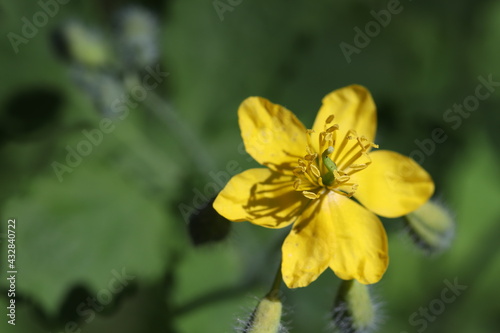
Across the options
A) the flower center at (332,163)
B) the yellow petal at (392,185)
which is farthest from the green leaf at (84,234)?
the yellow petal at (392,185)

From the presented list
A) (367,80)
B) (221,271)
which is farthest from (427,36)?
(221,271)

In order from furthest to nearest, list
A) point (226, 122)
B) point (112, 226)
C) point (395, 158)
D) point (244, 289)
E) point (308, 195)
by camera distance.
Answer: point (226, 122) < point (112, 226) < point (244, 289) < point (395, 158) < point (308, 195)

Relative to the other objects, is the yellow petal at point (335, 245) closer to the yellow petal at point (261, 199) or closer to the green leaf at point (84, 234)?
the yellow petal at point (261, 199)

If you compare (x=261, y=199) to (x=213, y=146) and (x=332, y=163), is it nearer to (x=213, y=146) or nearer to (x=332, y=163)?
(x=332, y=163)

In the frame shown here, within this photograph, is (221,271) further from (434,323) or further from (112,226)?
(434,323)

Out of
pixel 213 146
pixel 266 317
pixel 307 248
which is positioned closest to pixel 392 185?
pixel 307 248

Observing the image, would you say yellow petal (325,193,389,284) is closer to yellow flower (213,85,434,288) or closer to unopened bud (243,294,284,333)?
yellow flower (213,85,434,288)
